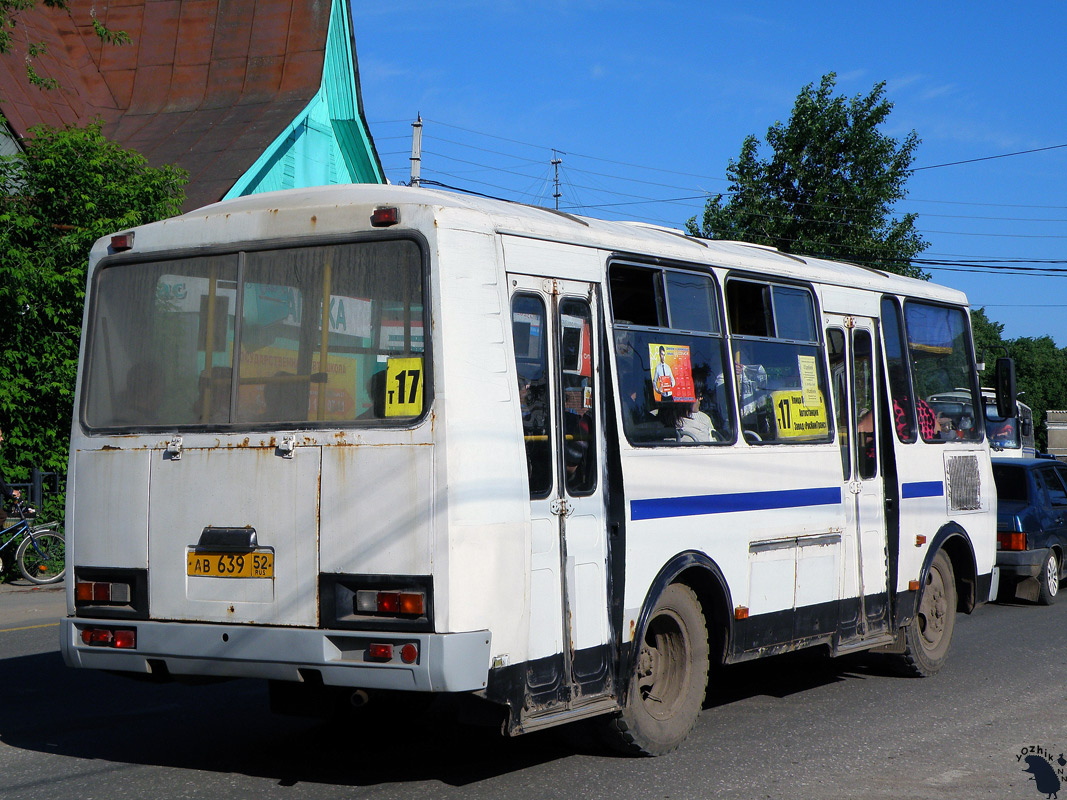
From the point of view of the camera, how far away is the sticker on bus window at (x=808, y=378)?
26.9ft

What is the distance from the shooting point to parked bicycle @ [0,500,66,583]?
15.5 metres

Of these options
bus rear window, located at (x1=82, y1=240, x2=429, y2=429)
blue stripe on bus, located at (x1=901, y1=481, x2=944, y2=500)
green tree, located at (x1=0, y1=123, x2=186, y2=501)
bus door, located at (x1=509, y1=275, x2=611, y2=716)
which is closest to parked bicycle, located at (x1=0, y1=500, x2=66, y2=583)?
green tree, located at (x1=0, y1=123, x2=186, y2=501)

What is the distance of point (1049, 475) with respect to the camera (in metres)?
15.0

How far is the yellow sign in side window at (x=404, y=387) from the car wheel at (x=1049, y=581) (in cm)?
1070

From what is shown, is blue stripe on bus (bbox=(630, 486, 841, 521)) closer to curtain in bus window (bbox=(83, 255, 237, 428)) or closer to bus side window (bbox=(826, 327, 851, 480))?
bus side window (bbox=(826, 327, 851, 480))

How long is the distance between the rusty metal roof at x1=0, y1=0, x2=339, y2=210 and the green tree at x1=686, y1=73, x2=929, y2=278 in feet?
49.4

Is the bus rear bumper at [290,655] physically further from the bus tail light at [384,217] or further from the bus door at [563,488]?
the bus tail light at [384,217]

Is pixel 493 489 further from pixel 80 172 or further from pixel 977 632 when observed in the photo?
pixel 80 172

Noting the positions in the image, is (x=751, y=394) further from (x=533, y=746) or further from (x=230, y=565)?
(x=230, y=565)

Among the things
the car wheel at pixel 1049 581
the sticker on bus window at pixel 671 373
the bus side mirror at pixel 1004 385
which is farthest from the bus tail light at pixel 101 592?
the car wheel at pixel 1049 581

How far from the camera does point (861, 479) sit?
866cm

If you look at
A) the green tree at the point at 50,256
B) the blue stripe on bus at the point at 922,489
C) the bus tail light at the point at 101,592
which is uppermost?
the green tree at the point at 50,256

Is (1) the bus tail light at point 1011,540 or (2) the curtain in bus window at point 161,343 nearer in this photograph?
(2) the curtain in bus window at point 161,343

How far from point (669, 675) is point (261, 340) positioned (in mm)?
2906
